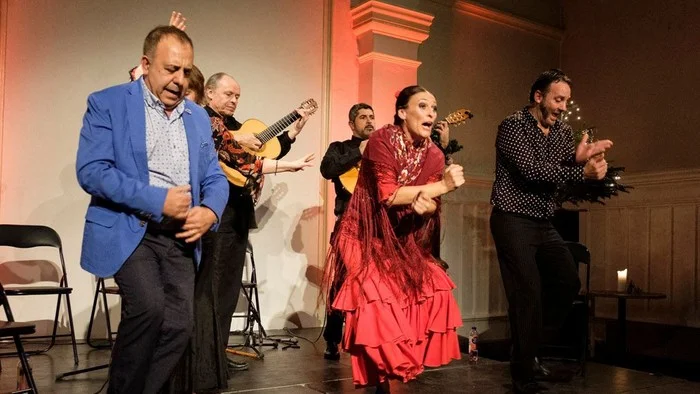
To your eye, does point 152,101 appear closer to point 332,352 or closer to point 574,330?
point 332,352

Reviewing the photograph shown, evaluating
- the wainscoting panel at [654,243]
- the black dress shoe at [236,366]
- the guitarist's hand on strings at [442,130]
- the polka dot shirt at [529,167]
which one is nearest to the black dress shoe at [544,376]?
the polka dot shirt at [529,167]

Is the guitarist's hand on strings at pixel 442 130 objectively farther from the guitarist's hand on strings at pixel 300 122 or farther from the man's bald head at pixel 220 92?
the man's bald head at pixel 220 92

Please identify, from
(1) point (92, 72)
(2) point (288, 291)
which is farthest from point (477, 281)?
(1) point (92, 72)

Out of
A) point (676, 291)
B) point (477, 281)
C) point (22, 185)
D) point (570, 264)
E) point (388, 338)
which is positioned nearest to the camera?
point (388, 338)

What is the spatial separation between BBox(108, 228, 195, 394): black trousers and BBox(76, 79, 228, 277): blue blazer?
8 cm

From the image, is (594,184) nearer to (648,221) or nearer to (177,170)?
(648,221)

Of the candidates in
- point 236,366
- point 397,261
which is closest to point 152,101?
point 397,261

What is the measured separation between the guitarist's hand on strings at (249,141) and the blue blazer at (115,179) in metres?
1.58

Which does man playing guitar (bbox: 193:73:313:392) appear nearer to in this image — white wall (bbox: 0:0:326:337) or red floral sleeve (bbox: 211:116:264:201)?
red floral sleeve (bbox: 211:116:264:201)

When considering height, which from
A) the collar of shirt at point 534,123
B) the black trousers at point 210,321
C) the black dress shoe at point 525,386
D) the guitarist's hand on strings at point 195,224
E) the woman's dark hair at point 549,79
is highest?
the woman's dark hair at point 549,79

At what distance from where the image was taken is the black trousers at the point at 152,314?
6.59 ft

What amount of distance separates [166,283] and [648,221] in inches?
233

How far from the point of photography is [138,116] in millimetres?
2111

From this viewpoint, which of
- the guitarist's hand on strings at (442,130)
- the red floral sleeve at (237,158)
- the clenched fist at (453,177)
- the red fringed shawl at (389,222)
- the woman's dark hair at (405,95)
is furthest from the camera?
the guitarist's hand on strings at (442,130)
